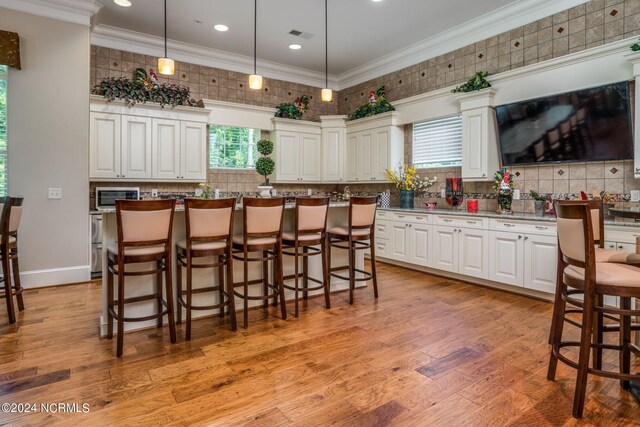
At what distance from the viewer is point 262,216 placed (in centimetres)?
323

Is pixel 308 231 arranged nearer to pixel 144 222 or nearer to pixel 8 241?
pixel 144 222

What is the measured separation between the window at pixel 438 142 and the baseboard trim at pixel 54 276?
5068 mm

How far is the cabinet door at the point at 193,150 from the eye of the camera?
5.73 metres

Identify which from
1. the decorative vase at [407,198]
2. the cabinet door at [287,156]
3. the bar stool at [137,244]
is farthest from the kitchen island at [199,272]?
the cabinet door at [287,156]

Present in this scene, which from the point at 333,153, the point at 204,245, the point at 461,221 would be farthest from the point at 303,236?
the point at 333,153

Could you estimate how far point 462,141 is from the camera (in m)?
5.17

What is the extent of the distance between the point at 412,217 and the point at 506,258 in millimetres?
1457

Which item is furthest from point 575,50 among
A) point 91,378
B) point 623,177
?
point 91,378

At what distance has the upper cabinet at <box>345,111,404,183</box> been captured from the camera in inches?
246

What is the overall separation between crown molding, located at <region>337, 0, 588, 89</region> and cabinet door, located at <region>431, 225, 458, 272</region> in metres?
2.74

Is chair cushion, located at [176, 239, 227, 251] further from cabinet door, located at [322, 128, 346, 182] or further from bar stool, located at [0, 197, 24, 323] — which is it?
cabinet door, located at [322, 128, 346, 182]

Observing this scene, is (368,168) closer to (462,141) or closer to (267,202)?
(462,141)

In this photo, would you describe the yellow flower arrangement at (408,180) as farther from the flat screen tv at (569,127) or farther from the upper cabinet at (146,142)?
the upper cabinet at (146,142)

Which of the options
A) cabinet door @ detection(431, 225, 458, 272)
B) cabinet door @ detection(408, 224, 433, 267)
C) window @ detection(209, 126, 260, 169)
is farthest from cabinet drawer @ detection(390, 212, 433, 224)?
window @ detection(209, 126, 260, 169)
